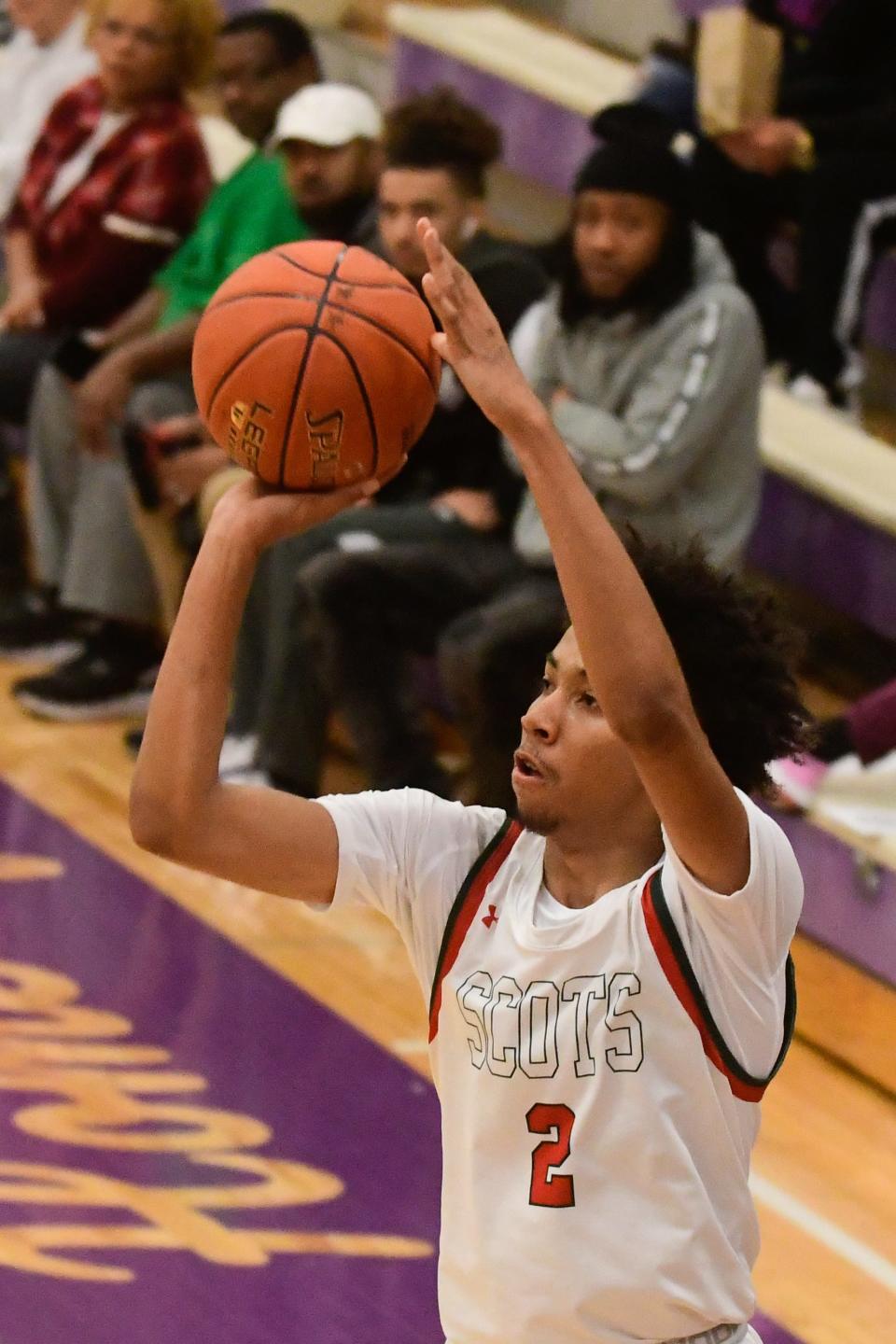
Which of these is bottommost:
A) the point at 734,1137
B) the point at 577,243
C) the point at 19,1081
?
the point at 19,1081

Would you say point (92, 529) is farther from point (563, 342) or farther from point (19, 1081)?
point (19, 1081)

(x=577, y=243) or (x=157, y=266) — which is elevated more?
(x=577, y=243)

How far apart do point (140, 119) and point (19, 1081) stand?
123 inches

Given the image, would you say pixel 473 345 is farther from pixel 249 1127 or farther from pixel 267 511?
pixel 249 1127

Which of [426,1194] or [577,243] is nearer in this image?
[426,1194]

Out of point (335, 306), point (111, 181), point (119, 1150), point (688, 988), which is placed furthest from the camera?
point (111, 181)

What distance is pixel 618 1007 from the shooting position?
2258 mm

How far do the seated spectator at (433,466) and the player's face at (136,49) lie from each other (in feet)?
3.75

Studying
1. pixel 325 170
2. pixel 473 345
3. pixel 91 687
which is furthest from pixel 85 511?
pixel 473 345

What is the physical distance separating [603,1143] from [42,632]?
4.77 m

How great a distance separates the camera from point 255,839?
93.2 inches

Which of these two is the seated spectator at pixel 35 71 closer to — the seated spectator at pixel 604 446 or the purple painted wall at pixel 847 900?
the seated spectator at pixel 604 446

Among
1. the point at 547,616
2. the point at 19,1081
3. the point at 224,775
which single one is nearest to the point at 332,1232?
the point at 19,1081

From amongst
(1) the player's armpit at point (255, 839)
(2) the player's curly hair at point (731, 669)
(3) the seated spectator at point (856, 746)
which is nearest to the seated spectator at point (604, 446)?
(3) the seated spectator at point (856, 746)
